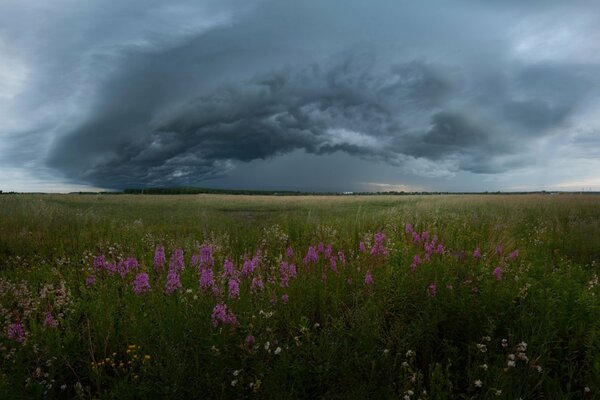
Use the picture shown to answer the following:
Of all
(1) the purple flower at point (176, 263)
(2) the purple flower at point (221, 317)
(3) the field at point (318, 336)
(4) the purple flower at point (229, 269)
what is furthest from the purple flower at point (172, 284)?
(2) the purple flower at point (221, 317)

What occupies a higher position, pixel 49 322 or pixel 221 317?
pixel 221 317

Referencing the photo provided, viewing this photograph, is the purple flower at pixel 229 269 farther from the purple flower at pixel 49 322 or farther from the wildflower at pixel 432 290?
the wildflower at pixel 432 290

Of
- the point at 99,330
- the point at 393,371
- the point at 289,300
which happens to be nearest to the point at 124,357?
the point at 99,330

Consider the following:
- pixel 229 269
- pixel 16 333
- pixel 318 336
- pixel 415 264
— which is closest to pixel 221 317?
pixel 318 336

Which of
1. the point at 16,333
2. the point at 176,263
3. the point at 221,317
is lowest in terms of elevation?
the point at 16,333

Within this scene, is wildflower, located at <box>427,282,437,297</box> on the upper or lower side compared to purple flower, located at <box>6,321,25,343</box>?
upper

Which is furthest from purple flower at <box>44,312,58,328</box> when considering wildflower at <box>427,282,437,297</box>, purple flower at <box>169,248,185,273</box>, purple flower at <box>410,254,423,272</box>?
purple flower at <box>410,254,423,272</box>

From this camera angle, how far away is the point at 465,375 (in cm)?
342

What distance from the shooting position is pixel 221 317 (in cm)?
340

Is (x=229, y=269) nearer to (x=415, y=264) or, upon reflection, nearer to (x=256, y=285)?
(x=256, y=285)

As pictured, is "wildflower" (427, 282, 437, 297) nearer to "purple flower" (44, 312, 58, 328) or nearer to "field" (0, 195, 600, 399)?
"field" (0, 195, 600, 399)

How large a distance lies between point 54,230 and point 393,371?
1104 centimetres

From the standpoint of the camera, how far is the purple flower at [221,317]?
3.38 m

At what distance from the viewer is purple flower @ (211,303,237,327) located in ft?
Answer: 11.1
